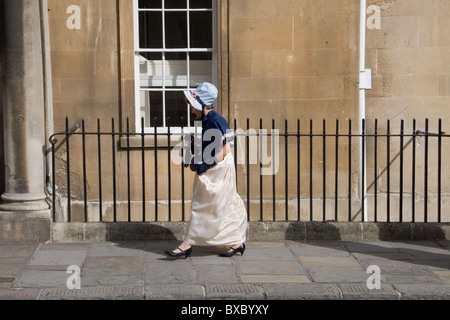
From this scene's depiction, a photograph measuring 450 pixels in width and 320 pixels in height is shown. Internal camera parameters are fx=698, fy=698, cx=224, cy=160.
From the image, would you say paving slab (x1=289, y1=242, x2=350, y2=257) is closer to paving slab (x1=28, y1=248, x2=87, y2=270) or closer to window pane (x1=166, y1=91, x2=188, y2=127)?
paving slab (x1=28, y1=248, x2=87, y2=270)

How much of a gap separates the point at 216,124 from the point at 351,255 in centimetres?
196

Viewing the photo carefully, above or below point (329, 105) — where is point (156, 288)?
below

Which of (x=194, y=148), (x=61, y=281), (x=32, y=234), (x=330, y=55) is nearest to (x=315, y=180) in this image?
(x=330, y=55)

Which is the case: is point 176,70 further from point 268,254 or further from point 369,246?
point 369,246

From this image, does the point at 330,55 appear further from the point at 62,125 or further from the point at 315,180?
the point at 62,125

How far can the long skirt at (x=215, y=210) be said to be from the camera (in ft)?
22.7

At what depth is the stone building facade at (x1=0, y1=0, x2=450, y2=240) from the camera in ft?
32.0

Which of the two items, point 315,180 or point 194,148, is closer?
point 194,148

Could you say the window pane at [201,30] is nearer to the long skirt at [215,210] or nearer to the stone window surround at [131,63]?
the stone window surround at [131,63]

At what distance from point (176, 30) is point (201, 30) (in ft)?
1.19

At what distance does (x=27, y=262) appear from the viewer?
22.1ft

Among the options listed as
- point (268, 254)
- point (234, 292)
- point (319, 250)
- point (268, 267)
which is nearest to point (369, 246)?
point (319, 250)

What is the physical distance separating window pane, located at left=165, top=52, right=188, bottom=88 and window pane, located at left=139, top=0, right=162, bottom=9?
720 mm

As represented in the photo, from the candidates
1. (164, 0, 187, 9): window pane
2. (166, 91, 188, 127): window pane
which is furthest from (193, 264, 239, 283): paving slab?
(164, 0, 187, 9): window pane
